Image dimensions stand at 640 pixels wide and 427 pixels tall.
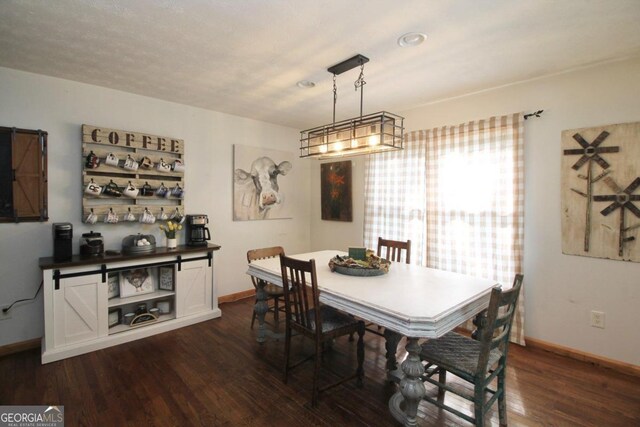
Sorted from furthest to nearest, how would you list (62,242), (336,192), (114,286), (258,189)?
(336,192)
(258,189)
(114,286)
(62,242)

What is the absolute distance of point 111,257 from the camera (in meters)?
2.73

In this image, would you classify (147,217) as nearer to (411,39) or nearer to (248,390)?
(248,390)

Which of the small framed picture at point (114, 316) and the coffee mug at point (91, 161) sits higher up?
the coffee mug at point (91, 161)

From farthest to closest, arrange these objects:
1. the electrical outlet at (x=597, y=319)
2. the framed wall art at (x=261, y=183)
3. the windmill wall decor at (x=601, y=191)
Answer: the framed wall art at (x=261, y=183) < the electrical outlet at (x=597, y=319) < the windmill wall decor at (x=601, y=191)

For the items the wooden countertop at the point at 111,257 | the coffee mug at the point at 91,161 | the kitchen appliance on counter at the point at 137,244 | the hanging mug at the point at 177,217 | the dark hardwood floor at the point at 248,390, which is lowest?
the dark hardwood floor at the point at 248,390

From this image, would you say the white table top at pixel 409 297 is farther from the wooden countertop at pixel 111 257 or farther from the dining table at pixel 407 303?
the wooden countertop at pixel 111 257

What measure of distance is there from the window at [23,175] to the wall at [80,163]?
0.06 meters

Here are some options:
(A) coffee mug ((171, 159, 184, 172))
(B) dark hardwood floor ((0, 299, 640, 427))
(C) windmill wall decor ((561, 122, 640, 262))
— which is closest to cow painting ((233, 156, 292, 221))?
(A) coffee mug ((171, 159, 184, 172))

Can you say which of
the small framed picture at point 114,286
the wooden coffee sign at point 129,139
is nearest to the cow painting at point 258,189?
the wooden coffee sign at point 129,139

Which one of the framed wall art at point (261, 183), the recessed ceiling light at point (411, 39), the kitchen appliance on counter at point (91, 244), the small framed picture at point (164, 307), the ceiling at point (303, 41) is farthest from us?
the framed wall art at point (261, 183)

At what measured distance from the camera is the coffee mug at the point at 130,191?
3041 mm

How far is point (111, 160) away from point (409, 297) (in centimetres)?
297

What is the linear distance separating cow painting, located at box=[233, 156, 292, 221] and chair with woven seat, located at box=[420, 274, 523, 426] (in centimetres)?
294

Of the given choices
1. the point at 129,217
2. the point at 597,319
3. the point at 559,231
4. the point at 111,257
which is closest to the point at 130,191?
the point at 129,217
